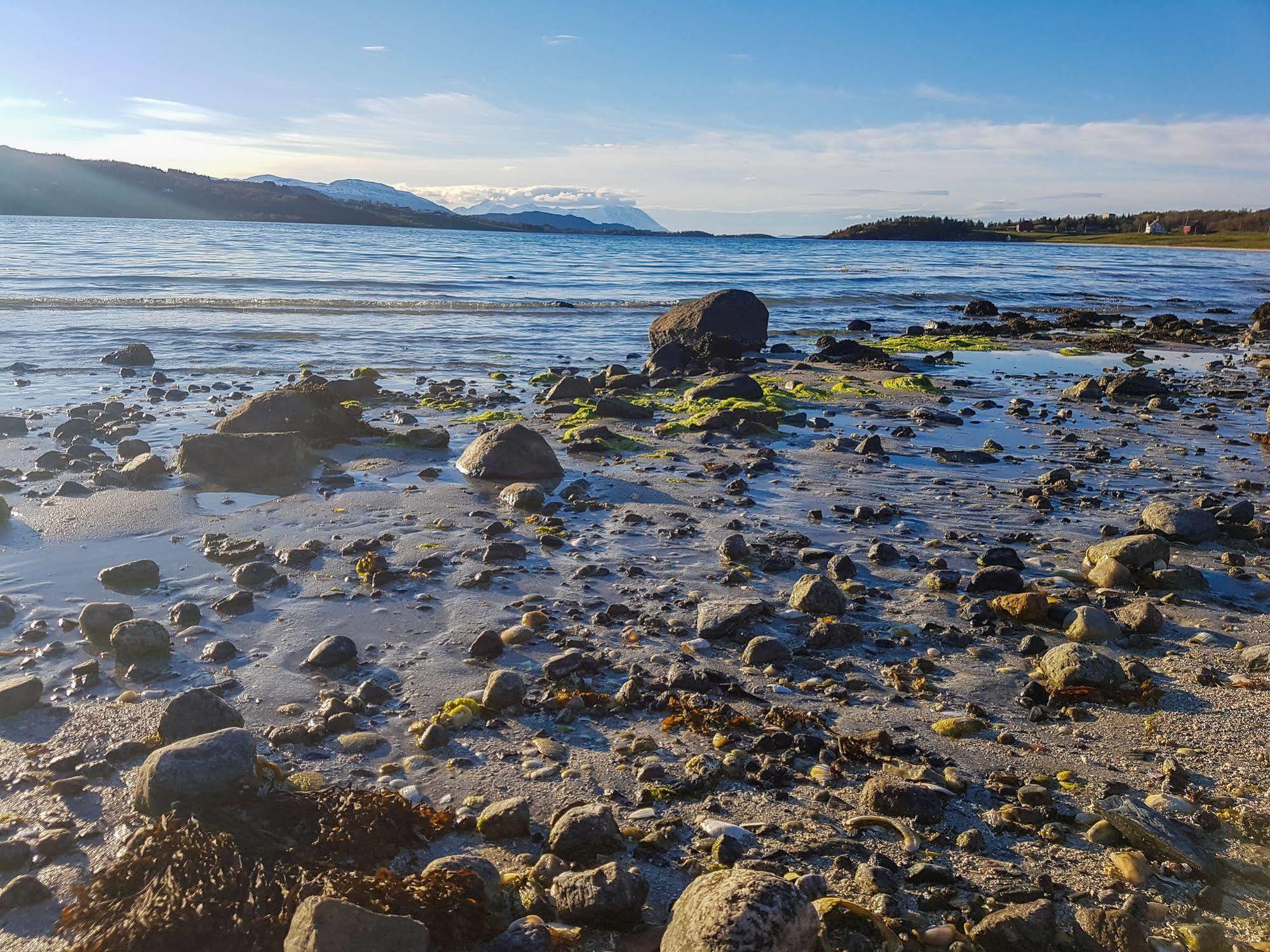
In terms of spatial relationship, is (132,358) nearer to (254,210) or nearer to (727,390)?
(727,390)

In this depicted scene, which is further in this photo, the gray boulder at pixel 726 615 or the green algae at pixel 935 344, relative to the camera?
the green algae at pixel 935 344

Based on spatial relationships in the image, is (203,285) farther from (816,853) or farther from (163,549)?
(816,853)

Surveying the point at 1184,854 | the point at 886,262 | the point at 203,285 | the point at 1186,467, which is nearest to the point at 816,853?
the point at 1184,854

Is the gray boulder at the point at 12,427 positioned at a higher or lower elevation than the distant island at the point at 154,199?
lower

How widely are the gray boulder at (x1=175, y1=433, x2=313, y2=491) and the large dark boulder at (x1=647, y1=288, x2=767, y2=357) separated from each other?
1100cm

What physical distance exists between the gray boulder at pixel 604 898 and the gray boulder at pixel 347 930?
0.48 metres

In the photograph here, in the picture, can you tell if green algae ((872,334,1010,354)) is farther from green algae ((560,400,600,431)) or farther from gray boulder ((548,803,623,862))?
gray boulder ((548,803,623,862))

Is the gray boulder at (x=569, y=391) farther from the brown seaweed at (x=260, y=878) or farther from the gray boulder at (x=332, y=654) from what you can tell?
the brown seaweed at (x=260, y=878)

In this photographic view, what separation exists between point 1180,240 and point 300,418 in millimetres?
122679

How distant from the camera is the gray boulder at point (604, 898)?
9.29 ft

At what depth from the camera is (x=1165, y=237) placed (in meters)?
110

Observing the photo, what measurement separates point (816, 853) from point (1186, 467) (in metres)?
8.34

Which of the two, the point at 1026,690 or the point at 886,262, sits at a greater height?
the point at 886,262

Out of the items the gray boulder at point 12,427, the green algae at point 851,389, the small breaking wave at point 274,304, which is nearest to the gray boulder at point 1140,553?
the green algae at point 851,389
